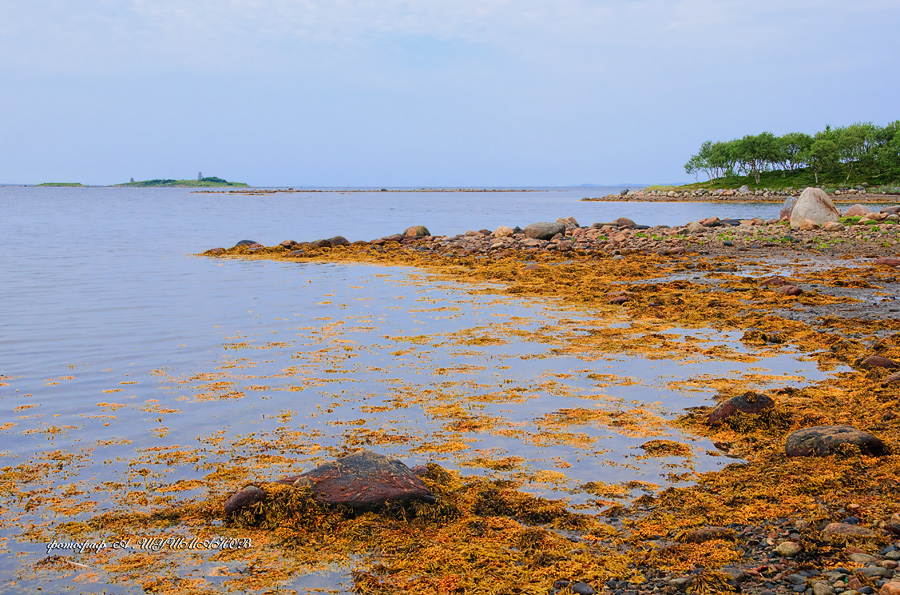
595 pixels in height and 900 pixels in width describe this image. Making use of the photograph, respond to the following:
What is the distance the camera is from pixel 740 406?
873 cm

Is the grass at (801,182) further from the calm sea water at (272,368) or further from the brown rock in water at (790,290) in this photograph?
the calm sea water at (272,368)

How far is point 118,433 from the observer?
8.56 m

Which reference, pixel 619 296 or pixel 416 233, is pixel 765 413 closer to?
pixel 619 296

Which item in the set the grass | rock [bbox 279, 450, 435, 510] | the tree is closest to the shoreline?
rock [bbox 279, 450, 435, 510]

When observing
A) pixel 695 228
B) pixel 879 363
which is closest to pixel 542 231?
pixel 695 228

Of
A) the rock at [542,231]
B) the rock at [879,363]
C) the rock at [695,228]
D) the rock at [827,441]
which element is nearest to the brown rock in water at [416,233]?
the rock at [542,231]

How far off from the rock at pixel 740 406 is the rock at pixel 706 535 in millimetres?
3023

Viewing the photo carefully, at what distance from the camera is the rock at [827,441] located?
24.3 feet

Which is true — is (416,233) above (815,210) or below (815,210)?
below

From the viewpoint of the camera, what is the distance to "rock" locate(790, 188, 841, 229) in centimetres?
3831

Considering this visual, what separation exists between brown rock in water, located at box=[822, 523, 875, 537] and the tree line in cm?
11900

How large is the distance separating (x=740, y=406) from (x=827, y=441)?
1.27 metres

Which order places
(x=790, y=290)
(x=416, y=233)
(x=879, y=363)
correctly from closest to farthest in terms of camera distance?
(x=879, y=363)
(x=790, y=290)
(x=416, y=233)

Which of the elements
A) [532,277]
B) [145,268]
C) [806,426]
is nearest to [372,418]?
[806,426]
